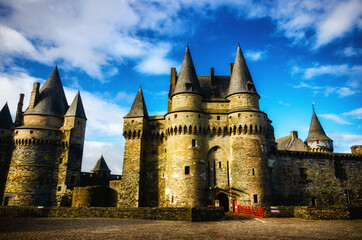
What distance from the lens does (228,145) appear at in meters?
31.6

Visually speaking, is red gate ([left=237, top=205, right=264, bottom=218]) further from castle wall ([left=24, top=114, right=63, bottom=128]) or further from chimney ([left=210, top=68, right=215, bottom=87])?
castle wall ([left=24, top=114, right=63, bottom=128])

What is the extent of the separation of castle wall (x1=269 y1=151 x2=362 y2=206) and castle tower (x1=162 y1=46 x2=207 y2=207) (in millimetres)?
10357

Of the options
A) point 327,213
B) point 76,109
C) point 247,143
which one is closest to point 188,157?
point 247,143

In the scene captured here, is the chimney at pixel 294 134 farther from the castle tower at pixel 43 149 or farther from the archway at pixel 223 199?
the castle tower at pixel 43 149

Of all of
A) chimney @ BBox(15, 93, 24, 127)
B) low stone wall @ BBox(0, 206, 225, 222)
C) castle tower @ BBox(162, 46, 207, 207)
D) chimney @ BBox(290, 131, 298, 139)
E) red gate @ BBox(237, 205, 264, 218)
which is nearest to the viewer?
low stone wall @ BBox(0, 206, 225, 222)

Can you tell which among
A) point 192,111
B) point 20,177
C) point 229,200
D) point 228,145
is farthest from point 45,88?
point 229,200

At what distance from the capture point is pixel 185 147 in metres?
30.6

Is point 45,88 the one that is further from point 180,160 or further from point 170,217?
point 170,217

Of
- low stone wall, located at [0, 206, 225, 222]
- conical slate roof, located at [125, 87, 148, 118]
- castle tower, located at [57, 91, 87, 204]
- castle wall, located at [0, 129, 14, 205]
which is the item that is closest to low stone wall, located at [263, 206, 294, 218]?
low stone wall, located at [0, 206, 225, 222]

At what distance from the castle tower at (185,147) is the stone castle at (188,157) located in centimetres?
12

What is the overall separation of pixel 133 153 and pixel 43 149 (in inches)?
547

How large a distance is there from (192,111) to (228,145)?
247 inches

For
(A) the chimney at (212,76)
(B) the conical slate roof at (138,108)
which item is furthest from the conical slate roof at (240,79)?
(B) the conical slate roof at (138,108)

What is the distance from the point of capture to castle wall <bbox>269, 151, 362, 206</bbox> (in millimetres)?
33219
